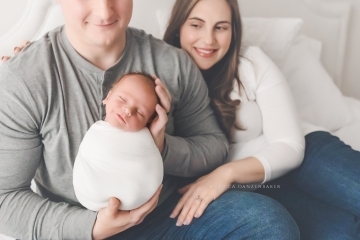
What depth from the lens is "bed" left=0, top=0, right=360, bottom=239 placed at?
4.66ft

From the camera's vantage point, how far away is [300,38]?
1.89m

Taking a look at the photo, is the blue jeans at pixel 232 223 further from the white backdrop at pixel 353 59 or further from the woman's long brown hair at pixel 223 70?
the white backdrop at pixel 353 59

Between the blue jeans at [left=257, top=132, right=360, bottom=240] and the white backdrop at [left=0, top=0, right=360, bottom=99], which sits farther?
the white backdrop at [left=0, top=0, right=360, bottom=99]

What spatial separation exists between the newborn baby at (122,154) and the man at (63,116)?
0.11 ft

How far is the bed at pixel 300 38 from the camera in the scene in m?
1.42

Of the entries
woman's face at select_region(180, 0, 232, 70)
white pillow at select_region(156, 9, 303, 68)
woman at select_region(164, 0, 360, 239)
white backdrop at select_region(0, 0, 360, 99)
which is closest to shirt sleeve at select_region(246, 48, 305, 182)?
woman at select_region(164, 0, 360, 239)

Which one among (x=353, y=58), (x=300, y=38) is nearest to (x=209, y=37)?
(x=300, y=38)

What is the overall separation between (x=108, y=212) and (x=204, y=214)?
29 cm

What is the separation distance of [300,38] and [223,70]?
24.7 inches

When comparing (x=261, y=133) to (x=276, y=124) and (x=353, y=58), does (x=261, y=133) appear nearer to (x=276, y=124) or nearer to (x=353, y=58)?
(x=276, y=124)

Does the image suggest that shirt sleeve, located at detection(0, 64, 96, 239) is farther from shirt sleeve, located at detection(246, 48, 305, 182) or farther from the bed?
shirt sleeve, located at detection(246, 48, 305, 182)

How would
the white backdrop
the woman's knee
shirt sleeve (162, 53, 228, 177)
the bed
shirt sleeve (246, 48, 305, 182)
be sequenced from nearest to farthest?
the woman's knee
shirt sleeve (162, 53, 228, 177)
shirt sleeve (246, 48, 305, 182)
the bed
the white backdrop

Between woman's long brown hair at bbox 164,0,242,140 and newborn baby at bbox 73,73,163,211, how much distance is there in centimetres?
43

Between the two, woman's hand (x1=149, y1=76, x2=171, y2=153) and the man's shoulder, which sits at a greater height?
the man's shoulder
